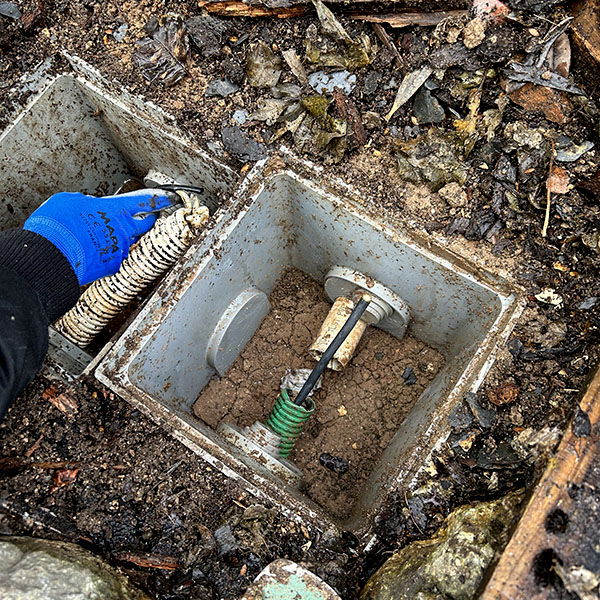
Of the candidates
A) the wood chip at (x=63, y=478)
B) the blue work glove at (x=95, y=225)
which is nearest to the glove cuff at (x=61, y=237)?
the blue work glove at (x=95, y=225)

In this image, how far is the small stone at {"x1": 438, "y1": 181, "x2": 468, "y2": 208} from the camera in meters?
1.91

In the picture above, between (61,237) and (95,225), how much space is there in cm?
15

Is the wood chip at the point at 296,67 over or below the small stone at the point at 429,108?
below

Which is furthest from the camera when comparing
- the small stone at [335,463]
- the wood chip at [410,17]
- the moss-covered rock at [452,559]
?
the small stone at [335,463]

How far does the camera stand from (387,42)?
6.54 ft

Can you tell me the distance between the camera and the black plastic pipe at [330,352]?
212 centimetres

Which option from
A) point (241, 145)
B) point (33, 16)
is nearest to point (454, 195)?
point (241, 145)

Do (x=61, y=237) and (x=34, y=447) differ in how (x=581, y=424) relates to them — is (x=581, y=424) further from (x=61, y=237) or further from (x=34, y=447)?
(x=61, y=237)

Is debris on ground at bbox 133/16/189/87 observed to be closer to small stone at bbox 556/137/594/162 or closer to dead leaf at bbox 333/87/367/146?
dead leaf at bbox 333/87/367/146

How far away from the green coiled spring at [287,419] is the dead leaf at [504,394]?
694mm

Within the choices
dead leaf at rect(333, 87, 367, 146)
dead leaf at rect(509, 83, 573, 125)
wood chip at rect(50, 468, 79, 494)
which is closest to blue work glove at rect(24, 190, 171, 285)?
wood chip at rect(50, 468, 79, 494)

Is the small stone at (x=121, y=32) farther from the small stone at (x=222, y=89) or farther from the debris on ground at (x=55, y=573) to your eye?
the debris on ground at (x=55, y=573)

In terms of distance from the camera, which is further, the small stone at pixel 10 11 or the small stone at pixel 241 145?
the small stone at pixel 10 11

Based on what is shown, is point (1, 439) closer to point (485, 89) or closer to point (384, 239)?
point (384, 239)
